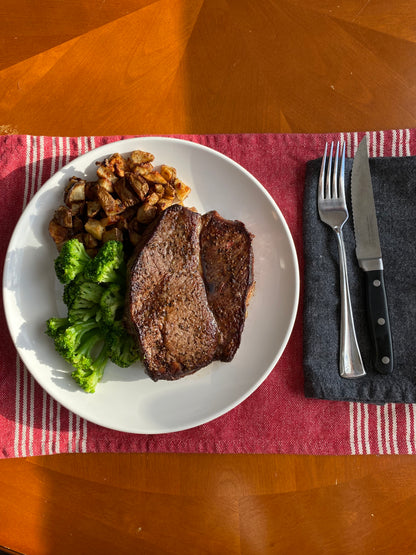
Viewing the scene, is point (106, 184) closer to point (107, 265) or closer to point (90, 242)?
point (90, 242)

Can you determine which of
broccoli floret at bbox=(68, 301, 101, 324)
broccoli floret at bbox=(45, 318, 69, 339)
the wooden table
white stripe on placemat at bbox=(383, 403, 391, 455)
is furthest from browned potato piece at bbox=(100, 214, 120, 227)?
white stripe on placemat at bbox=(383, 403, 391, 455)

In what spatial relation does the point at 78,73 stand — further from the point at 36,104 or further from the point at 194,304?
the point at 194,304

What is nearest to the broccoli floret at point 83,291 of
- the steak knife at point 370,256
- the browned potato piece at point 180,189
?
the browned potato piece at point 180,189

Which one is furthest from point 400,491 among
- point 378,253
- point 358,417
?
point 378,253

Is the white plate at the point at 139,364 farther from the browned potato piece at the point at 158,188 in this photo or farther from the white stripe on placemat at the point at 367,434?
the white stripe on placemat at the point at 367,434

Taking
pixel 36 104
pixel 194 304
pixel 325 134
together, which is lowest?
pixel 194 304

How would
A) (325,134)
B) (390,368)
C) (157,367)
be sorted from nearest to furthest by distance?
(157,367), (390,368), (325,134)

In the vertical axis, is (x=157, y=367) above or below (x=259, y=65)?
below
